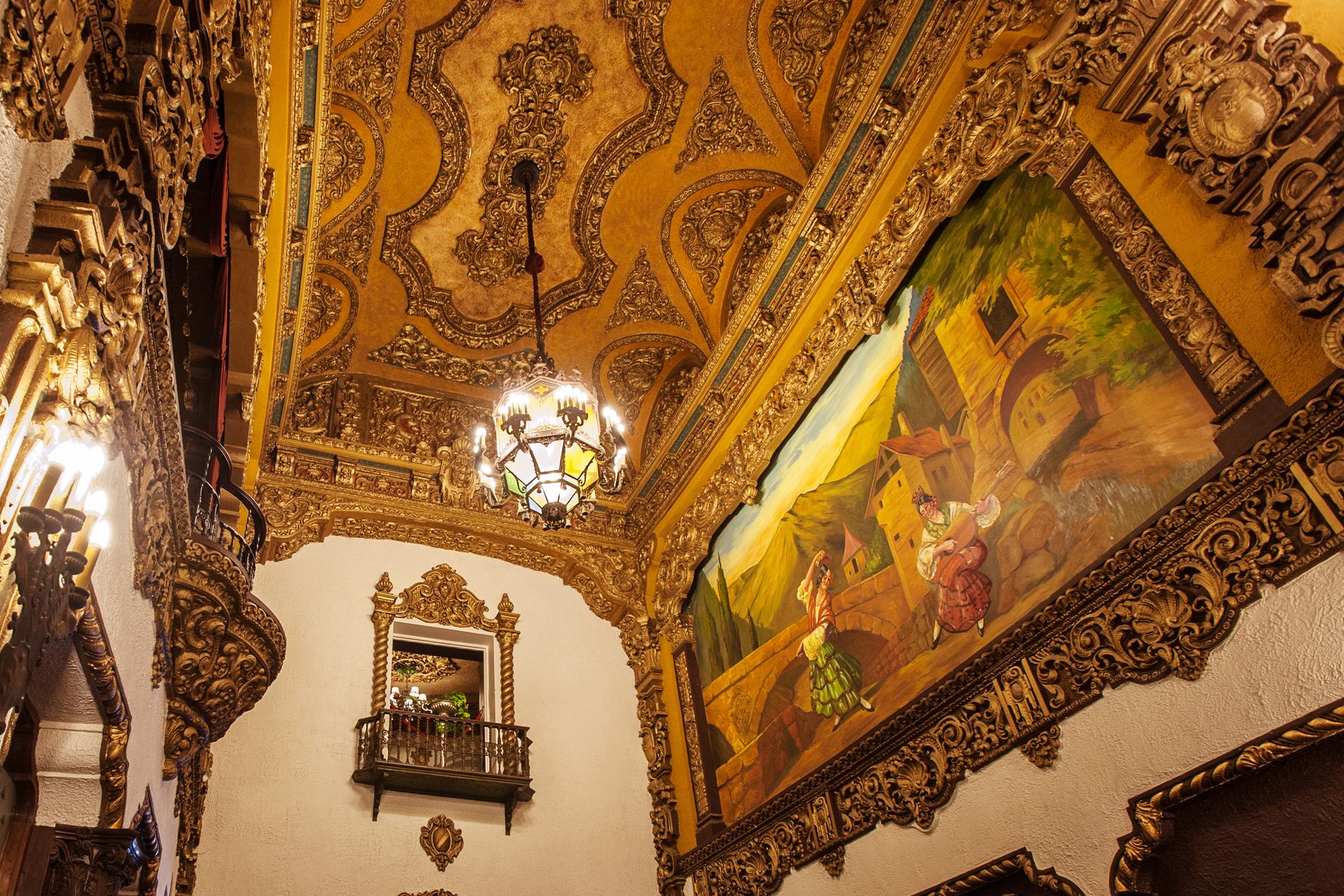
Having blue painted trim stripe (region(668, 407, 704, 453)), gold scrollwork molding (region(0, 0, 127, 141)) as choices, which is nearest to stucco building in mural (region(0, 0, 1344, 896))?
gold scrollwork molding (region(0, 0, 127, 141))

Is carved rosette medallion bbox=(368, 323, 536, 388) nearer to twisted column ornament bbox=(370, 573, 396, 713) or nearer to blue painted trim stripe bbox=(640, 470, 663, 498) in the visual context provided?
blue painted trim stripe bbox=(640, 470, 663, 498)

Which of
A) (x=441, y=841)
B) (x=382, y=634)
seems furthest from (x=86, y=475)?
(x=382, y=634)

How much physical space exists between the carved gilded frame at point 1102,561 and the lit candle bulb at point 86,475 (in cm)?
Answer: 429

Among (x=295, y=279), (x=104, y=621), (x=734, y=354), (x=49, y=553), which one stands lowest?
(x=49, y=553)

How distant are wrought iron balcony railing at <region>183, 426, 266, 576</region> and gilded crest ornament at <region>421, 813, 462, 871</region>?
2.77 meters

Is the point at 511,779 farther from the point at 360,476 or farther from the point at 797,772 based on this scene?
the point at 360,476

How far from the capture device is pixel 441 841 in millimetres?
7504

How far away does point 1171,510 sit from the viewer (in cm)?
436

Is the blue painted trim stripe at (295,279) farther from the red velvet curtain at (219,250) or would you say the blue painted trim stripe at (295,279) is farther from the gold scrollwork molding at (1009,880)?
the gold scrollwork molding at (1009,880)

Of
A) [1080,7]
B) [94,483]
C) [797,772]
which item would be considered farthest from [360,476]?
[1080,7]

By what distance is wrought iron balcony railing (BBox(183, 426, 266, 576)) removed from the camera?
5.39 m

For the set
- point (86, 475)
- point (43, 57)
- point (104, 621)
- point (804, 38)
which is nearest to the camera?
point (43, 57)

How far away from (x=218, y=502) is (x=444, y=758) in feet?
10.9

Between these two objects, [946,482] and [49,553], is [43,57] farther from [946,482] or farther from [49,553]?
[946,482]
